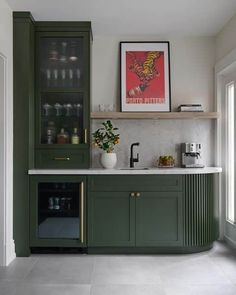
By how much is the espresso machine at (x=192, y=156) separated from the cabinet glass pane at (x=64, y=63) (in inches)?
60.1

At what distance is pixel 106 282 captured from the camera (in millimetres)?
3039

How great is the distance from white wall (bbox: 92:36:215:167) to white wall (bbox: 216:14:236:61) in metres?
0.16

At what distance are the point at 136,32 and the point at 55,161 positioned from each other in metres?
1.89

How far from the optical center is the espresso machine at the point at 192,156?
13.8 feet

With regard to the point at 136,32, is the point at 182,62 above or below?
below

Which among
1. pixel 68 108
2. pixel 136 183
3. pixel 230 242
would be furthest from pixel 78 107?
pixel 230 242

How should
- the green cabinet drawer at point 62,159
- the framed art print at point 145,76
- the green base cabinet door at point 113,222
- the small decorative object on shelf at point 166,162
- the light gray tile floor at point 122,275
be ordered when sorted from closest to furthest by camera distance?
the light gray tile floor at point 122,275 → the green base cabinet door at point 113,222 → the green cabinet drawer at point 62,159 → the small decorative object on shelf at point 166,162 → the framed art print at point 145,76

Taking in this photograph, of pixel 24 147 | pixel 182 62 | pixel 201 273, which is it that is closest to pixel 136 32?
pixel 182 62

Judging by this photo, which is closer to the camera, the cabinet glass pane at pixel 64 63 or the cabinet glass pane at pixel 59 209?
the cabinet glass pane at pixel 59 209

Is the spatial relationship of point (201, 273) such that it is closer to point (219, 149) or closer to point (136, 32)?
point (219, 149)

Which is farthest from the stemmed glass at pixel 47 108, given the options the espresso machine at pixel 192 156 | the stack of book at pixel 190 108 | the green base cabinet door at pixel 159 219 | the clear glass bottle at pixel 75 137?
the espresso machine at pixel 192 156

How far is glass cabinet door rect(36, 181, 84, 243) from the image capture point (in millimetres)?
3809

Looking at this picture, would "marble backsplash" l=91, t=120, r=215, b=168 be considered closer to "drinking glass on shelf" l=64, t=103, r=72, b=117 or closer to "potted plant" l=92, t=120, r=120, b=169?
"potted plant" l=92, t=120, r=120, b=169

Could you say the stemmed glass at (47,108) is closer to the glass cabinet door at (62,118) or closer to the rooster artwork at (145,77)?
the glass cabinet door at (62,118)
